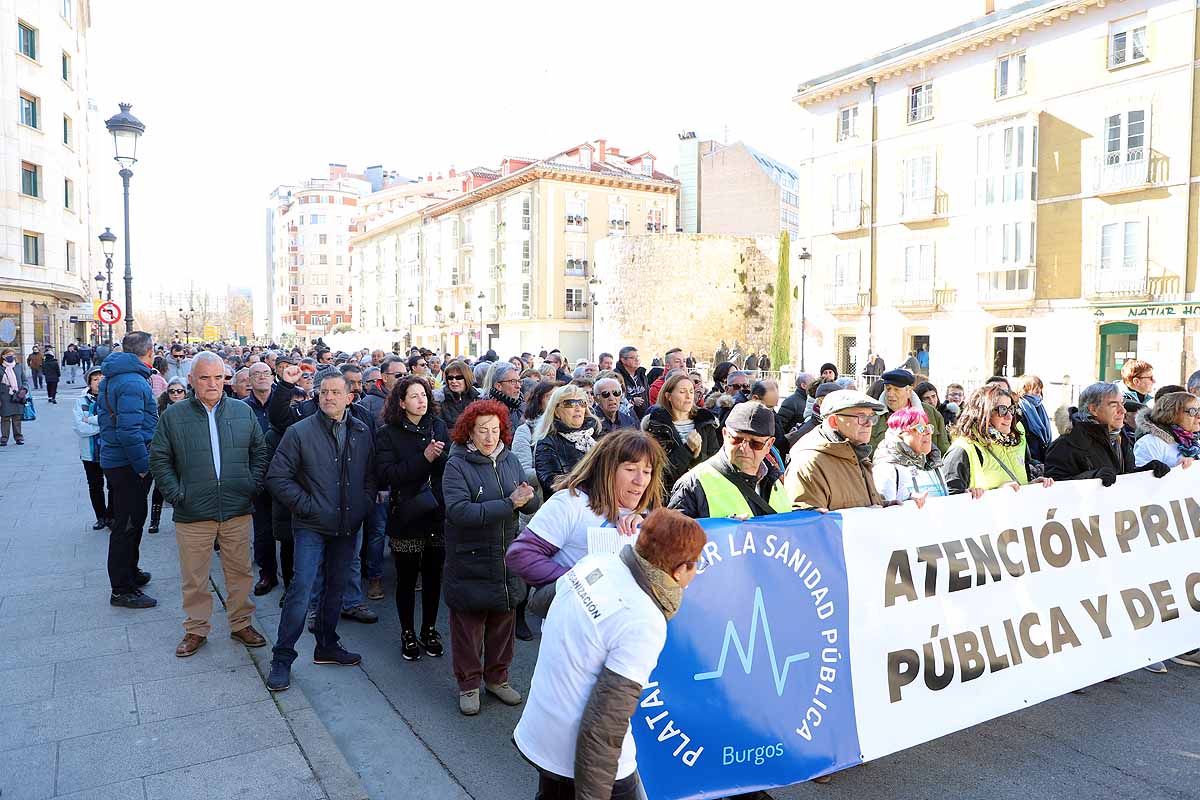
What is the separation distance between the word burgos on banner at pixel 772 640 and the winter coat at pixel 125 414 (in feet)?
16.0

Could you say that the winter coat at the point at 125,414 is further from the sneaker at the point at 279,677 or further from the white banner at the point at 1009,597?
the white banner at the point at 1009,597

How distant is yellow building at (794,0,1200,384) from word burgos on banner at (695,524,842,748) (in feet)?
91.0

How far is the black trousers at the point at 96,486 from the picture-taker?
28.4 ft

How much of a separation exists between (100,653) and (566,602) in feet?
14.4

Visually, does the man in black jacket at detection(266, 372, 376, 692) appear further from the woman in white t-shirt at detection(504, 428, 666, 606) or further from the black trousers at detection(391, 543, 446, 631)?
the woman in white t-shirt at detection(504, 428, 666, 606)

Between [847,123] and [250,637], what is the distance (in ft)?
120

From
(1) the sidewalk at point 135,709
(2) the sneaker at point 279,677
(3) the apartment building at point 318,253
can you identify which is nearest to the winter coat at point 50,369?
(1) the sidewalk at point 135,709

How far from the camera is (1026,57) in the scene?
29.4 meters

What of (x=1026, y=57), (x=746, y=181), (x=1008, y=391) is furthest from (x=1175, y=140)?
(x=746, y=181)

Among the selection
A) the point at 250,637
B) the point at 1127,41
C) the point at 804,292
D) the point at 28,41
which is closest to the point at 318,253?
the point at 28,41

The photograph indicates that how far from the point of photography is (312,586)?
5379 mm

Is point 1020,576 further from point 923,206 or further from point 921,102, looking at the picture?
point 921,102

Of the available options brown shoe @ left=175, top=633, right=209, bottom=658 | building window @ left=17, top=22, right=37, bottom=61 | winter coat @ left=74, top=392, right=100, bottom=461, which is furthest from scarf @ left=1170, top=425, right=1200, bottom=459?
building window @ left=17, top=22, right=37, bottom=61

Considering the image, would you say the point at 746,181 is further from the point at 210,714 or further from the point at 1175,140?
the point at 210,714
